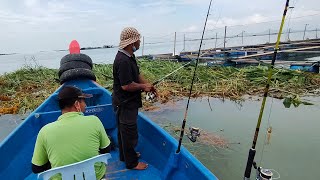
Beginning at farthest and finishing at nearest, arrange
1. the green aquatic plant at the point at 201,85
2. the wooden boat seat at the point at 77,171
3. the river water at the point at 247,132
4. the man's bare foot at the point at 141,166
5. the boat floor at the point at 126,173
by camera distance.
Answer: the green aquatic plant at the point at 201,85, the river water at the point at 247,132, the man's bare foot at the point at 141,166, the boat floor at the point at 126,173, the wooden boat seat at the point at 77,171

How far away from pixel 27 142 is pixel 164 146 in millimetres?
2155

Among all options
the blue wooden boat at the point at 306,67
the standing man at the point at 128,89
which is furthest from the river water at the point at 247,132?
the blue wooden boat at the point at 306,67

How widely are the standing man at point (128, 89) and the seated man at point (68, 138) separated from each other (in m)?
0.97

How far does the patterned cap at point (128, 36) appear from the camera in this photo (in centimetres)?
337

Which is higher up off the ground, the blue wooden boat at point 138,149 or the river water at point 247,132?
the blue wooden boat at point 138,149

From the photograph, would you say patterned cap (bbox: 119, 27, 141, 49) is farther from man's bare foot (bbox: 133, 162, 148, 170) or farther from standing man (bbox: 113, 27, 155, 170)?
man's bare foot (bbox: 133, 162, 148, 170)

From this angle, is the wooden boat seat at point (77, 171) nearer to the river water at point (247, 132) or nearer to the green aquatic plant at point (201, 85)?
the river water at point (247, 132)

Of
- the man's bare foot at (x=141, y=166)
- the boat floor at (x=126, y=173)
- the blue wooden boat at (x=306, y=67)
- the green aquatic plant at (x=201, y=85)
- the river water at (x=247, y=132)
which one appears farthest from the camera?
the blue wooden boat at (x=306, y=67)

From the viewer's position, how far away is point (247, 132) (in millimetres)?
6473

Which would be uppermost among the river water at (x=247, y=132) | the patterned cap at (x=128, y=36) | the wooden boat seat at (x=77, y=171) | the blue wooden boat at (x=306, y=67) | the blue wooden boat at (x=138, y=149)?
the patterned cap at (x=128, y=36)

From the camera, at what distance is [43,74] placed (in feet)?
47.6

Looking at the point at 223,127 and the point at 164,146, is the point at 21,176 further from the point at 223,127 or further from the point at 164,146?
the point at 223,127

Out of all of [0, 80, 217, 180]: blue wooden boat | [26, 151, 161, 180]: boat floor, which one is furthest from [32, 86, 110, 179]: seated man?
[26, 151, 161, 180]: boat floor

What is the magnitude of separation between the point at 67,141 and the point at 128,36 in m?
1.61
